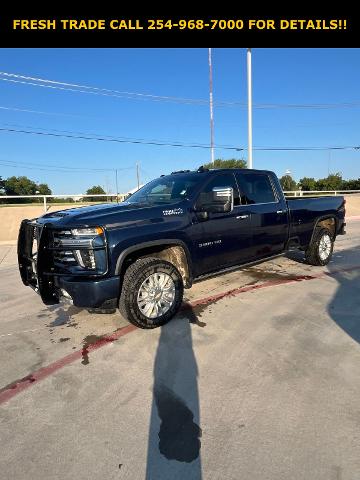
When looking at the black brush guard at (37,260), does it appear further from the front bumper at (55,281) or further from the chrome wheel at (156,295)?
the chrome wheel at (156,295)

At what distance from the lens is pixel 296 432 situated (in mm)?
2352

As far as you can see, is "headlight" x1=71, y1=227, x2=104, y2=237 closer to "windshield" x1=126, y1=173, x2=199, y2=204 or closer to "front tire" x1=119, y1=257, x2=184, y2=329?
"front tire" x1=119, y1=257, x2=184, y2=329

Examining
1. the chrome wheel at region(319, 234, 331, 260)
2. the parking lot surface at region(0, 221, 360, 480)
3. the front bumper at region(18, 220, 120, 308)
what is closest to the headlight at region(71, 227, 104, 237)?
the front bumper at region(18, 220, 120, 308)

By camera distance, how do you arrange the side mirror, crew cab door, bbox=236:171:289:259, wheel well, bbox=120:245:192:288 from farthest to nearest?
crew cab door, bbox=236:171:289:259 → the side mirror → wheel well, bbox=120:245:192:288

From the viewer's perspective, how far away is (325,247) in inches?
282

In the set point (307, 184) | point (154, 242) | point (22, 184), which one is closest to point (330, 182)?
point (307, 184)

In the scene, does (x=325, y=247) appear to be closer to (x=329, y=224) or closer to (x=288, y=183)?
(x=329, y=224)

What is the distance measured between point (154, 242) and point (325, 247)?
450cm

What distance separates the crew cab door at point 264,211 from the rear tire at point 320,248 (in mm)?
1042

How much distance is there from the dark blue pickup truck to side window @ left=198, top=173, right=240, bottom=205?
0.05 feet

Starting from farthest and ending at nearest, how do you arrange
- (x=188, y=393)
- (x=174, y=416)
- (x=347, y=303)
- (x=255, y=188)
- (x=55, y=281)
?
(x=255, y=188) < (x=347, y=303) < (x=55, y=281) < (x=188, y=393) < (x=174, y=416)

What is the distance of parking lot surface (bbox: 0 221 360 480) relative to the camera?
215 cm
